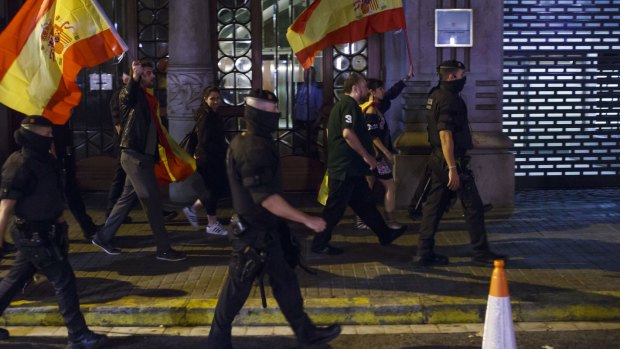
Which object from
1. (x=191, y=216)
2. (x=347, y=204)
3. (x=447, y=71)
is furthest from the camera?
(x=191, y=216)

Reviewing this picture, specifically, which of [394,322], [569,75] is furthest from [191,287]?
[569,75]

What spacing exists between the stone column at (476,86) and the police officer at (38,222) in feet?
18.0

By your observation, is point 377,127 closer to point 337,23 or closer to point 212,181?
point 337,23

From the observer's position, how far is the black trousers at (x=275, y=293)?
665cm

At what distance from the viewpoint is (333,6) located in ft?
34.3

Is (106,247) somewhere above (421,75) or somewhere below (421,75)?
below

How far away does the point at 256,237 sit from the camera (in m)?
6.63

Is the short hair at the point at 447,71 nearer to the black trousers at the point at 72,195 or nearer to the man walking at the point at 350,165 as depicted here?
the man walking at the point at 350,165

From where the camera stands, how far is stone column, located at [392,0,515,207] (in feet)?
38.4

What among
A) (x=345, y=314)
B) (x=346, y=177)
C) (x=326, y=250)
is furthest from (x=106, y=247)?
(x=345, y=314)

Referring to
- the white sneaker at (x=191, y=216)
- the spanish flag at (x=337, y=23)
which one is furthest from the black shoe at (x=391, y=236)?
the white sneaker at (x=191, y=216)

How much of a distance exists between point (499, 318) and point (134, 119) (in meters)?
4.57

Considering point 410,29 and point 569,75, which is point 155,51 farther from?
point 569,75

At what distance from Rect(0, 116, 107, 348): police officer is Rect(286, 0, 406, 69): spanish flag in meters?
3.77
